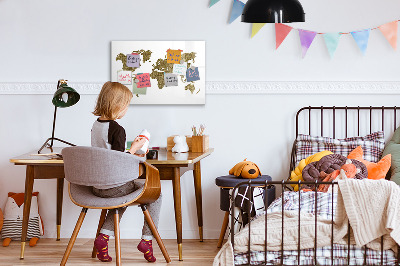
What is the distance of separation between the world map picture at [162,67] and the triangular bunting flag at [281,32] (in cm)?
56

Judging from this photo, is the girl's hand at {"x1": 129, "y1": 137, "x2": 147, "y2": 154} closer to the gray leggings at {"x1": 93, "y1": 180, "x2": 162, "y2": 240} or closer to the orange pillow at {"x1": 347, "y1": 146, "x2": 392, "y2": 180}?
the gray leggings at {"x1": 93, "y1": 180, "x2": 162, "y2": 240}

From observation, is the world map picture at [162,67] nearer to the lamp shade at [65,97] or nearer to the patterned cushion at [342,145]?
the lamp shade at [65,97]

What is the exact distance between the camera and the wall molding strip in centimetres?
439

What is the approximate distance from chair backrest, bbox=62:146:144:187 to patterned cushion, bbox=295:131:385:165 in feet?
4.54

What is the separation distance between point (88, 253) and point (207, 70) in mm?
1527

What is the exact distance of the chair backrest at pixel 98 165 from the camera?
3279mm

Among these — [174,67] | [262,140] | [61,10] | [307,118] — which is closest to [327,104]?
[307,118]

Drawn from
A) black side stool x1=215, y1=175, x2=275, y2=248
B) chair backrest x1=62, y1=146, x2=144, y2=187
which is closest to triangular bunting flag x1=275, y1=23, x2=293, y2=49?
black side stool x1=215, y1=175, x2=275, y2=248

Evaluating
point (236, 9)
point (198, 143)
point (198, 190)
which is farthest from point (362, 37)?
point (198, 190)

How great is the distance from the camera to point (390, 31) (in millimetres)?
4336

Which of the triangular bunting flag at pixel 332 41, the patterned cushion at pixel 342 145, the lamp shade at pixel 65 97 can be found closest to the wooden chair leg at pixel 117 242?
the lamp shade at pixel 65 97

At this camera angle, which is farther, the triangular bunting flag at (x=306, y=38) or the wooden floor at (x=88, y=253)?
the triangular bunting flag at (x=306, y=38)

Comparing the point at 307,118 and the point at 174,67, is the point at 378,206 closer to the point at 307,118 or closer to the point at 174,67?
the point at 307,118

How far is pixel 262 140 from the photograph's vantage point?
448cm
